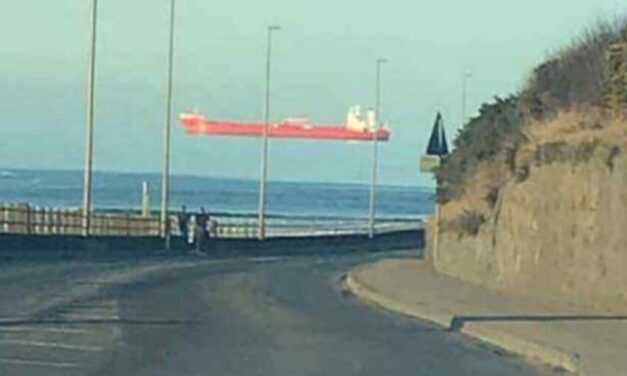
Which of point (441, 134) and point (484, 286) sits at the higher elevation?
point (441, 134)

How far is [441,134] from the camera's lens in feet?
148

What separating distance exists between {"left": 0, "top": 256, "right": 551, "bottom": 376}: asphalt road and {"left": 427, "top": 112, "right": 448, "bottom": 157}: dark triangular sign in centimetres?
456

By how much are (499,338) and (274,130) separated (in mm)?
86659

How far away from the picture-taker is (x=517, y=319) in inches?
1142

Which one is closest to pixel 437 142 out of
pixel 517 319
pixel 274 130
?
pixel 517 319

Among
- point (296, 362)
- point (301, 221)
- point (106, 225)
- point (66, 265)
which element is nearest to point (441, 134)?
point (66, 265)

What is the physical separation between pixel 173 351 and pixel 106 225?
52.3 metres

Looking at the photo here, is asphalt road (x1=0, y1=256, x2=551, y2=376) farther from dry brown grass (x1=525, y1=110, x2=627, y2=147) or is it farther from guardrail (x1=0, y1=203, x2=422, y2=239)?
guardrail (x1=0, y1=203, x2=422, y2=239)

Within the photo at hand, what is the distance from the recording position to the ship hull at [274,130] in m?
115

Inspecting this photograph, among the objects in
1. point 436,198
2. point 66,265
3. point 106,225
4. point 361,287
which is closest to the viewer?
point 361,287

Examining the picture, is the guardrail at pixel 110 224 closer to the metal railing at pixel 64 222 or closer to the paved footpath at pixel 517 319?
the metal railing at pixel 64 222

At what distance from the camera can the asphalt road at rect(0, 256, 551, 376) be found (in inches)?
843

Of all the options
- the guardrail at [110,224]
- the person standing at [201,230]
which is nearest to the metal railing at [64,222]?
the guardrail at [110,224]

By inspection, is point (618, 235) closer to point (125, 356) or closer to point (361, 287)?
point (361, 287)
